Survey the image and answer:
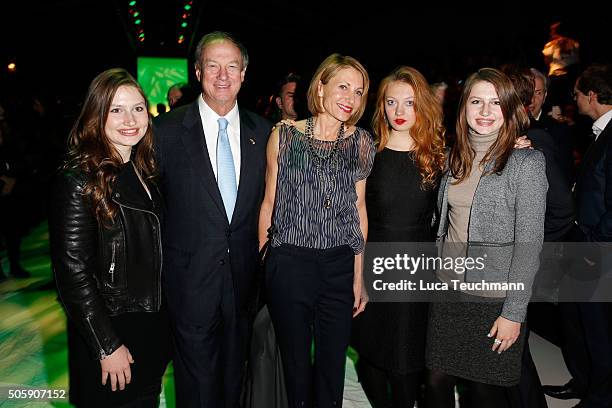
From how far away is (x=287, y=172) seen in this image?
2.15 m

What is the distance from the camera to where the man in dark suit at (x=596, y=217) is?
2.57 meters

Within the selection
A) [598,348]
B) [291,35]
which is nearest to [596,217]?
[598,348]

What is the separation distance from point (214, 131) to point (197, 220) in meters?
0.42

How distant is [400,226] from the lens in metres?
2.31

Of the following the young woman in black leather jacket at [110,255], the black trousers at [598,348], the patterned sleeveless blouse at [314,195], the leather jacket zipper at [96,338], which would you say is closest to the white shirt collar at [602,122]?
the black trousers at [598,348]

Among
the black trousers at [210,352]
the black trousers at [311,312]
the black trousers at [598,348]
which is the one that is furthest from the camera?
the black trousers at [598,348]

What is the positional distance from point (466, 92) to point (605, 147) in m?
1.03

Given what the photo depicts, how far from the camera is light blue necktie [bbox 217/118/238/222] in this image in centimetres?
223

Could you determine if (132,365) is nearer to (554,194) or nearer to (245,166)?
(245,166)

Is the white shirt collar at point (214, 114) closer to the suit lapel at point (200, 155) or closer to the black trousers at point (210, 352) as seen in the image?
the suit lapel at point (200, 155)

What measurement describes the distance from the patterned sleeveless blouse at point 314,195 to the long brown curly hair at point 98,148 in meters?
0.67

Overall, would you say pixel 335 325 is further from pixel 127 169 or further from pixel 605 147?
pixel 605 147

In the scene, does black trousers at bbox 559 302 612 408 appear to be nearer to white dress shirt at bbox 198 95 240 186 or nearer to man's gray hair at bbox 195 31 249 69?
white dress shirt at bbox 198 95 240 186

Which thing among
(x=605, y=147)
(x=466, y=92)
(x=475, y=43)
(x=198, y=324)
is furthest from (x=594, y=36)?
(x=198, y=324)
